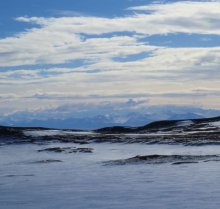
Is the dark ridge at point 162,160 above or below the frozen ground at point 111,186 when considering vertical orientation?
below

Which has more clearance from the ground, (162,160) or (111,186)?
(111,186)

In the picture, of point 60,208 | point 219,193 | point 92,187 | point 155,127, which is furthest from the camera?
point 155,127

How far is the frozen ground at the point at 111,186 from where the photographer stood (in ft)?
42.6

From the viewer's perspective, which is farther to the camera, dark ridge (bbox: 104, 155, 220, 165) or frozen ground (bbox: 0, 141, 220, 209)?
dark ridge (bbox: 104, 155, 220, 165)

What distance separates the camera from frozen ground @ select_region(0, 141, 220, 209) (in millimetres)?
12977

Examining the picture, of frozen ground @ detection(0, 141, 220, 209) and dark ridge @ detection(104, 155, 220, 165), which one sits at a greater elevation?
frozen ground @ detection(0, 141, 220, 209)

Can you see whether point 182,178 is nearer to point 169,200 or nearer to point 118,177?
point 118,177

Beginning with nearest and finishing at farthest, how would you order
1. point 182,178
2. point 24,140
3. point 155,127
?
point 182,178, point 24,140, point 155,127

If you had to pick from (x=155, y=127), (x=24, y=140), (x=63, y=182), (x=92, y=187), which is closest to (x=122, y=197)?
(x=92, y=187)

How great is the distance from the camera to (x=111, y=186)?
1664cm

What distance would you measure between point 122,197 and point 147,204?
1.60 meters

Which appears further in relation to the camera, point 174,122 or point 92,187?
point 174,122

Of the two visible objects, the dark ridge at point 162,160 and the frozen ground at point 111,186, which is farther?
the dark ridge at point 162,160

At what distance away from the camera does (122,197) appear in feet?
46.3
